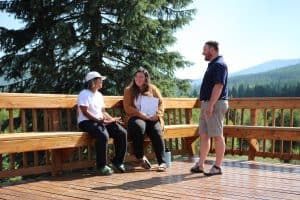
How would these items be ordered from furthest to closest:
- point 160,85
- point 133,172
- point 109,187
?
point 160,85 < point 133,172 < point 109,187

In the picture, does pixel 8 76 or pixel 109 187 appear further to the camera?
pixel 8 76

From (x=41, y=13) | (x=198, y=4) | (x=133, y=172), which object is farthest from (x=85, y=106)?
(x=198, y=4)

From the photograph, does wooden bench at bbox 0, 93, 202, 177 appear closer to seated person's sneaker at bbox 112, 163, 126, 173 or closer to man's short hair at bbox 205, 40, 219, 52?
seated person's sneaker at bbox 112, 163, 126, 173

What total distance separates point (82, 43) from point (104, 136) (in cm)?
615

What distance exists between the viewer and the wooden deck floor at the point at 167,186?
Answer: 4387 mm

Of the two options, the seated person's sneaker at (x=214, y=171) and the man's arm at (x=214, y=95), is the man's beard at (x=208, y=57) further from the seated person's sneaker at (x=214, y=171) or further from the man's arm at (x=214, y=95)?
the seated person's sneaker at (x=214, y=171)

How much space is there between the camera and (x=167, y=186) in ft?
15.8

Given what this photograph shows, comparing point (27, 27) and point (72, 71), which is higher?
point (27, 27)

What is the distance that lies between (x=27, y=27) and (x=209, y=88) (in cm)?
767

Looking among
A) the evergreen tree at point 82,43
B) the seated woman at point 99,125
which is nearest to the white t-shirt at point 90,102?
the seated woman at point 99,125

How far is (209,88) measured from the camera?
535 centimetres

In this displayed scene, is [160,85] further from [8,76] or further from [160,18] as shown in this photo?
[8,76]

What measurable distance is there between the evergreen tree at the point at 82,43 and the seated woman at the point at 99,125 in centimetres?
521

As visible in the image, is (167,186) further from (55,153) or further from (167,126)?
(167,126)
